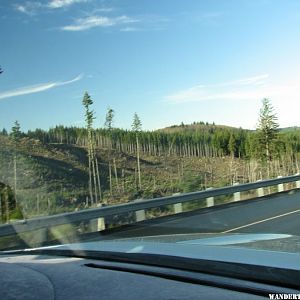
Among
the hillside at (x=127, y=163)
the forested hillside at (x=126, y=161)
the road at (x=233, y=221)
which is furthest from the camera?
the forested hillside at (x=126, y=161)

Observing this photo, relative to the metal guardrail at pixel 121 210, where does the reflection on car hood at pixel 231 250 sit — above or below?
above

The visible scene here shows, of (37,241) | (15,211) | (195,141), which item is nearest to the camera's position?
(37,241)

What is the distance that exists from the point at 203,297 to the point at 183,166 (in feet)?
440

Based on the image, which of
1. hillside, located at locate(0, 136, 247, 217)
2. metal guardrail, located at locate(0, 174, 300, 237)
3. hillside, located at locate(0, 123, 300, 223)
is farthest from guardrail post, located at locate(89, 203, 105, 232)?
hillside, located at locate(0, 136, 247, 217)

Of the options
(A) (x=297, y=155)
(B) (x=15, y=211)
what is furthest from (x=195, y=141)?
(B) (x=15, y=211)

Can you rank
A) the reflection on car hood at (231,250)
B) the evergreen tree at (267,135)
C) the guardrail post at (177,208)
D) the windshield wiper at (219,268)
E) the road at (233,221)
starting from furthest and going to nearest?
1. the evergreen tree at (267,135)
2. the guardrail post at (177,208)
3. the road at (233,221)
4. the reflection on car hood at (231,250)
5. the windshield wiper at (219,268)

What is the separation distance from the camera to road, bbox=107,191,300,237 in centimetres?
1313

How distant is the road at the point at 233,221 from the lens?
1313cm

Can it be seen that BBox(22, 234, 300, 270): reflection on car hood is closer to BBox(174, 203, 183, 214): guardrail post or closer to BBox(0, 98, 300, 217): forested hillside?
BBox(174, 203, 183, 214): guardrail post

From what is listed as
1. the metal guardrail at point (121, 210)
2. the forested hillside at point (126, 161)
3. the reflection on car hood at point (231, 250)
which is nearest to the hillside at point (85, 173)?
the forested hillside at point (126, 161)

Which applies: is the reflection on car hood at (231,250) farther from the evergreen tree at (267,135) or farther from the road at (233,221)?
the evergreen tree at (267,135)

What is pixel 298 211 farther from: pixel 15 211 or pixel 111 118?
pixel 111 118

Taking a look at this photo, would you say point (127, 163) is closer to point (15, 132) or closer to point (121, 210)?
point (15, 132)

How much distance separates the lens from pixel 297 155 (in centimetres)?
14875
